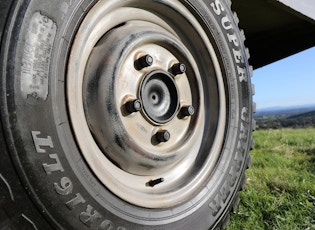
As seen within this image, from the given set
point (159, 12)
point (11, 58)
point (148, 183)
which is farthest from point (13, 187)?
point (159, 12)

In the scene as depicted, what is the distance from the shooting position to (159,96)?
1728 millimetres

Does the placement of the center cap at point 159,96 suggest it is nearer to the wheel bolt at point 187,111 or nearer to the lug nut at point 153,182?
the wheel bolt at point 187,111

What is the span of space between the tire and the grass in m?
0.43

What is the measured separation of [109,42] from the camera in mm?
1568

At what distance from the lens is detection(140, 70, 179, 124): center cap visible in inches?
65.4

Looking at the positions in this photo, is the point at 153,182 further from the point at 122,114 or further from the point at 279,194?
the point at 279,194

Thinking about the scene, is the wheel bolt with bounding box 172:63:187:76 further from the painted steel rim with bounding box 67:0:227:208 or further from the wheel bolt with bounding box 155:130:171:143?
the wheel bolt with bounding box 155:130:171:143

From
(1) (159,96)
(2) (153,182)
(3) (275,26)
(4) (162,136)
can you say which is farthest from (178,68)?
(3) (275,26)

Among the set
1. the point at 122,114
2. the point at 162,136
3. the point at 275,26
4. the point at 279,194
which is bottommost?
the point at 279,194

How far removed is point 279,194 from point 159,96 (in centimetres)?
139

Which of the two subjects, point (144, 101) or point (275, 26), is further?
point (275, 26)

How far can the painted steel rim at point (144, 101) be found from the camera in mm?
1481

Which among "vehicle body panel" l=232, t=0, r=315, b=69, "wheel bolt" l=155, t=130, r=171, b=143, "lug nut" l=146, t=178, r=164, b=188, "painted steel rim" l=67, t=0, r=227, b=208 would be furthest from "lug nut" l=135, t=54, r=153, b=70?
"vehicle body panel" l=232, t=0, r=315, b=69

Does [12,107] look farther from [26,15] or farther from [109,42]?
[109,42]
